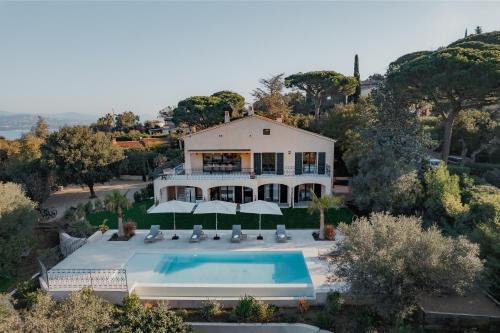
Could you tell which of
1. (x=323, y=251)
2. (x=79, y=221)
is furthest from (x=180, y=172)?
(x=323, y=251)

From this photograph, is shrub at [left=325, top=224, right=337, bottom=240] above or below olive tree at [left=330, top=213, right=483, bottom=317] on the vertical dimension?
below

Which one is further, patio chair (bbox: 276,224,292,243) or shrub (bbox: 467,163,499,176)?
shrub (bbox: 467,163,499,176)

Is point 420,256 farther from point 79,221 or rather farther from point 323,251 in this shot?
point 79,221

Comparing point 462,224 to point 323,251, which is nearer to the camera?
point 462,224

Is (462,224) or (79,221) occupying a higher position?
(462,224)

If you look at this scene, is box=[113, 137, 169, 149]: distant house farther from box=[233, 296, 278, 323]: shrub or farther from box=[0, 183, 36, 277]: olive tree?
A: box=[233, 296, 278, 323]: shrub

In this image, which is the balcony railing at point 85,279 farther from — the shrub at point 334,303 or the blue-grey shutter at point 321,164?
the blue-grey shutter at point 321,164

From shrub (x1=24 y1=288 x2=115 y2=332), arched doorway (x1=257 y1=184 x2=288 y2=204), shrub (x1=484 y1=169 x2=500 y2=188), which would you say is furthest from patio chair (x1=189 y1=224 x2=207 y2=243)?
shrub (x1=484 y1=169 x2=500 y2=188)

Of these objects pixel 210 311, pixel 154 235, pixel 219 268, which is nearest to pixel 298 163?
pixel 154 235
